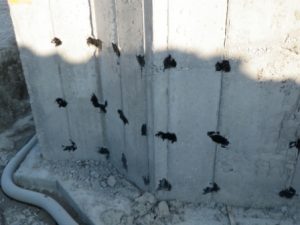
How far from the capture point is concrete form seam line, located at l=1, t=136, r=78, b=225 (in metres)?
2.38

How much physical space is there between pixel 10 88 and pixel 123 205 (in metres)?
1.66

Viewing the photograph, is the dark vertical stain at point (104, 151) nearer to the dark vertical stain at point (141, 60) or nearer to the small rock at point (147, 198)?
the small rock at point (147, 198)

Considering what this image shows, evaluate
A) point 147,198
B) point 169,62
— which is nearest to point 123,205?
point 147,198

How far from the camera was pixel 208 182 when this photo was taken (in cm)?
226

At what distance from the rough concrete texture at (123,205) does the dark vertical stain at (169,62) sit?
876 mm

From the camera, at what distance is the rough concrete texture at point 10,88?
3.31 metres

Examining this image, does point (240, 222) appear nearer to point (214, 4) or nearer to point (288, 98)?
point (288, 98)

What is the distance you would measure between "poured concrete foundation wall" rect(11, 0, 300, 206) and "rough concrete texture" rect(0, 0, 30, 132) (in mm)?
825

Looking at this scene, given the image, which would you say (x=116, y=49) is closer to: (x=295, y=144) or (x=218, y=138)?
(x=218, y=138)

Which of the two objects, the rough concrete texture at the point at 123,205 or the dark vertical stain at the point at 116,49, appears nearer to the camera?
the dark vertical stain at the point at 116,49

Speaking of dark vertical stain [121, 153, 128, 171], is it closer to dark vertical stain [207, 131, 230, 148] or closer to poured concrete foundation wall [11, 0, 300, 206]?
poured concrete foundation wall [11, 0, 300, 206]

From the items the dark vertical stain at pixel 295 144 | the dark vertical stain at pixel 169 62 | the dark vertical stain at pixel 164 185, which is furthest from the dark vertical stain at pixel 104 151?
the dark vertical stain at pixel 295 144

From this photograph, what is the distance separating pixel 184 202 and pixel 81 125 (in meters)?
0.86

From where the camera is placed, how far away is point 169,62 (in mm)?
1895
